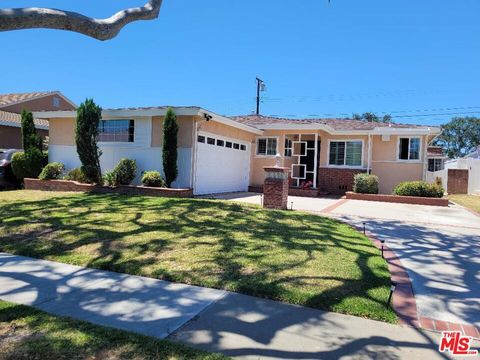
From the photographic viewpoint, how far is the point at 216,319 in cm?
383

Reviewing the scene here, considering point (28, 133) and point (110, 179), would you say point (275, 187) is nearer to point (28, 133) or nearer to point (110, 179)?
point (110, 179)

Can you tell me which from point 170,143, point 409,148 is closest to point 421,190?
point 409,148

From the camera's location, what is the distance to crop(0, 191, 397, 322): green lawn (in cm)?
471

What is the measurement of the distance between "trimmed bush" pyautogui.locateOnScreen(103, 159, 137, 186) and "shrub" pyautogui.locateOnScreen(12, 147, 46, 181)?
3954mm

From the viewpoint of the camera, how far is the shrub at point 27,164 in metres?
16.1

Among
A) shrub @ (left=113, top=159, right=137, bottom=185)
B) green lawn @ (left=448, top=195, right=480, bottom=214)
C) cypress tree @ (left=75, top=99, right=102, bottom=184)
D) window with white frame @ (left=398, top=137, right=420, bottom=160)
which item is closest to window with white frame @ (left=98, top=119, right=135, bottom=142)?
cypress tree @ (left=75, top=99, right=102, bottom=184)

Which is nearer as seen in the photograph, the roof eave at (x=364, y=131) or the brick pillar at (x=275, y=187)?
the brick pillar at (x=275, y=187)

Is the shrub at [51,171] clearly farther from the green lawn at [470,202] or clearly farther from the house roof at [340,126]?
the green lawn at [470,202]

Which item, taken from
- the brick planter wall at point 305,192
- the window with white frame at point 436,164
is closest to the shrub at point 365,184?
the brick planter wall at point 305,192

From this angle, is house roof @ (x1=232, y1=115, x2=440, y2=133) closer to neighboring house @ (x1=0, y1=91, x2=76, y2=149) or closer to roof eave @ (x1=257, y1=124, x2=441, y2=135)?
roof eave @ (x1=257, y1=124, x2=441, y2=135)

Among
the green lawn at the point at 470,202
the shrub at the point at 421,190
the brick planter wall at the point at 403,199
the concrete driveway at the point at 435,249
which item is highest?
the shrub at the point at 421,190

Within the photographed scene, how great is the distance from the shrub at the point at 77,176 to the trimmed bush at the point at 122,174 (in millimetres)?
944

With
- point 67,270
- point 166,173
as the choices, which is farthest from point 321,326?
point 166,173

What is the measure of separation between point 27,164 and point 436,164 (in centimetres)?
3392
